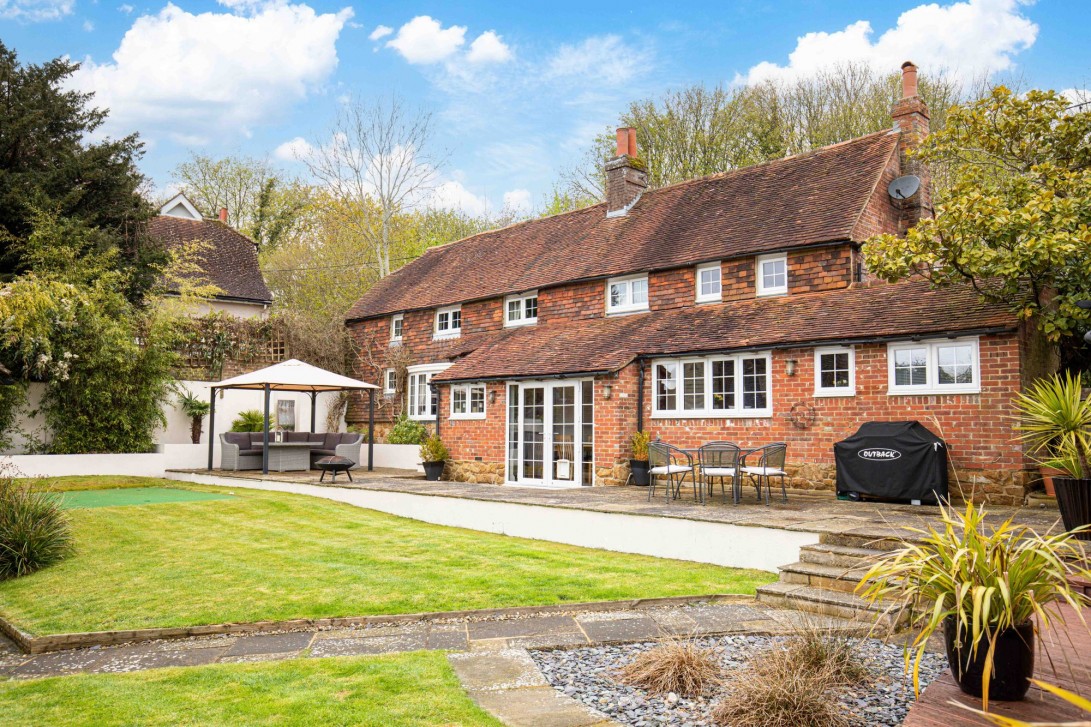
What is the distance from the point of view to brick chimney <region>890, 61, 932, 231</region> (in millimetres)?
16000

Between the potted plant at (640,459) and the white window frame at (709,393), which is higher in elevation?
the white window frame at (709,393)

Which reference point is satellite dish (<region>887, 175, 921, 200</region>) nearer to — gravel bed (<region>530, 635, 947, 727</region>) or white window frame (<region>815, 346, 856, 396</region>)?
white window frame (<region>815, 346, 856, 396</region>)

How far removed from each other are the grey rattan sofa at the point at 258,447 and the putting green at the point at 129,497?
3148 millimetres

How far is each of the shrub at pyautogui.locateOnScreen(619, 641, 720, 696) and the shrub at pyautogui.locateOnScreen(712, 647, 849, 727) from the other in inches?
11.6

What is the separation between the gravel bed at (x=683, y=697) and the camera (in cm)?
416

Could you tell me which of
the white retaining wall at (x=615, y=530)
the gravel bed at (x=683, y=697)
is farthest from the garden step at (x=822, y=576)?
the gravel bed at (x=683, y=697)

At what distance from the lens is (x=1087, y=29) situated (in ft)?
53.5

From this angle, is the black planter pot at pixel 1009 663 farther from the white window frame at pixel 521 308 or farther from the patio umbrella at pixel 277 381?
the white window frame at pixel 521 308

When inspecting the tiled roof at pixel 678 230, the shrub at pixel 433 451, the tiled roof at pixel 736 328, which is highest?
the tiled roof at pixel 678 230

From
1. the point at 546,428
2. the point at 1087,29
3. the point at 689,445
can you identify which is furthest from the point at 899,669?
the point at 1087,29

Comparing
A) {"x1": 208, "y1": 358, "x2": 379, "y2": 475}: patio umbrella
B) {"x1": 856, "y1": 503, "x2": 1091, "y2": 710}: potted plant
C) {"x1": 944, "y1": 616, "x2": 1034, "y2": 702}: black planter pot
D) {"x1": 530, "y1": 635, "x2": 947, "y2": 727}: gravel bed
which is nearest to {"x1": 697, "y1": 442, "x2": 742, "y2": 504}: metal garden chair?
{"x1": 530, "y1": 635, "x2": 947, "y2": 727}: gravel bed

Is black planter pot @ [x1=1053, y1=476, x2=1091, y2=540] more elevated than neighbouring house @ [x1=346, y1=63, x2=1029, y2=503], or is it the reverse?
neighbouring house @ [x1=346, y1=63, x2=1029, y2=503]

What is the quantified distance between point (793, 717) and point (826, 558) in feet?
13.1

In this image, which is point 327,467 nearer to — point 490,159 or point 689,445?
point 689,445
